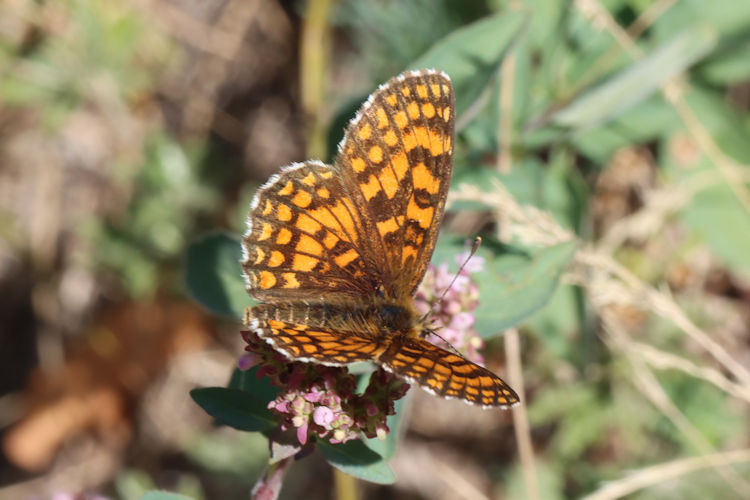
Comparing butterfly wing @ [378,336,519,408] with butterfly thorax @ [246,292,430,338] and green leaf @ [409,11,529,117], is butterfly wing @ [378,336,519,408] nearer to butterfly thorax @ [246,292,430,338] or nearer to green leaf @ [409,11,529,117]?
butterfly thorax @ [246,292,430,338]

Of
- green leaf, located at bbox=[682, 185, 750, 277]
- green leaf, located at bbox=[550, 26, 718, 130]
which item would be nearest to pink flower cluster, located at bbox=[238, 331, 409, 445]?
green leaf, located at bbox=[550, 26, 718, 130]

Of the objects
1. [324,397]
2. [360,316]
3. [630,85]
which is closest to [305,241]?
[360,316]

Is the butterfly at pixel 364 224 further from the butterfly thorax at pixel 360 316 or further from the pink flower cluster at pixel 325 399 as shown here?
the pink flower cluster at pixel 325 399

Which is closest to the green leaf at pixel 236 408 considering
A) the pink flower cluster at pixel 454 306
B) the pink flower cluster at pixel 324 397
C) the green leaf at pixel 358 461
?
the pink flower cluster at pixel 324 397

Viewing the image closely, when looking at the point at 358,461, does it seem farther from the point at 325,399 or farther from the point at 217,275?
the point at 217,275

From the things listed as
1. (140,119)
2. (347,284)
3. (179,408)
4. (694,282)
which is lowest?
(179,408)

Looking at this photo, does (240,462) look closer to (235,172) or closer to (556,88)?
(235,172)

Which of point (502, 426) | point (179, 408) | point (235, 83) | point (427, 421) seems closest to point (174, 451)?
point (179, 408)
